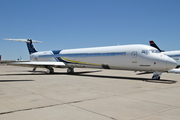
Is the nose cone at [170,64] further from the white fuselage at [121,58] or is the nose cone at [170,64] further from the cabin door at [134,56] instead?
the cabin door at [134,56]

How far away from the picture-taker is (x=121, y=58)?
16.8m

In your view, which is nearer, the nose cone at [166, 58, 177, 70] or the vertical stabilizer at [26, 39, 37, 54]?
the nose cone at [166, 58, 177, 70]

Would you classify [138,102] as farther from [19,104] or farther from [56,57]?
[56,57]

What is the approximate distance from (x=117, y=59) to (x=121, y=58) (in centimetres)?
46

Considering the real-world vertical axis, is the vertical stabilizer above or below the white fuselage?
above

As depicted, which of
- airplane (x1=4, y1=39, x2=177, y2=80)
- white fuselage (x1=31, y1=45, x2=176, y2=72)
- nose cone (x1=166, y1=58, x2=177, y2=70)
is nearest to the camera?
nose cone (x1=166, y1=58, x2=177, y2=70)

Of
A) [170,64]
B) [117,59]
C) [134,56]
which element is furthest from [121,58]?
[170,64]

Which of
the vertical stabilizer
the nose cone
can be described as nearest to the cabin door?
the nose cone

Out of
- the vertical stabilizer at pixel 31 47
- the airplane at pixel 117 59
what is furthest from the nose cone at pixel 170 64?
the vertical stabilizer at pixel 31 47

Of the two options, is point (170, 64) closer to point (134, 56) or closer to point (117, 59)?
point (134, 56)

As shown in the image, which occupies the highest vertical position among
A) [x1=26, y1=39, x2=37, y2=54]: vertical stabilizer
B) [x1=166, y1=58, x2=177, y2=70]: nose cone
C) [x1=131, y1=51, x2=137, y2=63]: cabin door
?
[x1=26, y1=39, x2=37, y2=54]: vertical stabilizer

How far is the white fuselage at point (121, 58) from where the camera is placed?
14656 millimetres

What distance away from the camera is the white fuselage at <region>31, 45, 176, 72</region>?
1466 centimetres

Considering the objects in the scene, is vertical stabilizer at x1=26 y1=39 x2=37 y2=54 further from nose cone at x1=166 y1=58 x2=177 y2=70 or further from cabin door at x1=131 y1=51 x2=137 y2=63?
nose cone at x1=166 y1=58 x2=177 y2=70
